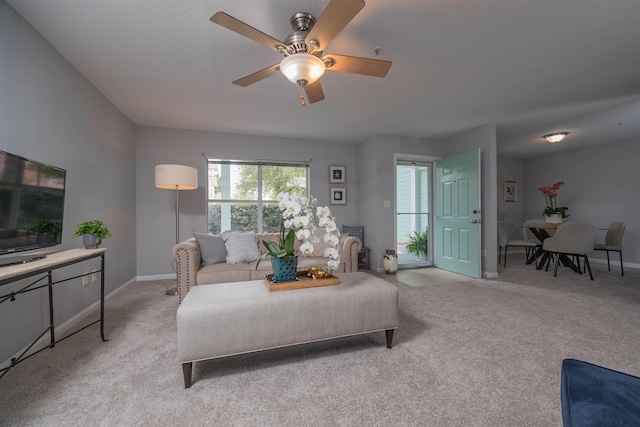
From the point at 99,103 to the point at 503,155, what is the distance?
7.58 metres

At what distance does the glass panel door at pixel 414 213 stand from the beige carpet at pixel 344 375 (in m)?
2.51

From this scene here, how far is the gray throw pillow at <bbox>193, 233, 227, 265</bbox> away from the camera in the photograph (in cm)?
305

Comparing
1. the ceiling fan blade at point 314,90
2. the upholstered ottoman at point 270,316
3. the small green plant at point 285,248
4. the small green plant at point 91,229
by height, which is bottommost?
the upholstered ottoman at point 270,316

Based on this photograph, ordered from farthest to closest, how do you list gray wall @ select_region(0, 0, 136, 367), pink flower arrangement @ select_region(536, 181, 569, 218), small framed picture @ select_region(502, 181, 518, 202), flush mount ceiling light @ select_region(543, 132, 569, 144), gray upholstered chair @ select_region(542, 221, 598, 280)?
small framed picture @ select_region(502, 181, 518, 202), pink flower arrangement @ select_region(536, 181, 569, 218), flush mount ceiling light @ select_region(543, 132, 569, 144), gray upholstered chair @ select_region(542, 221, 598, 280), gray wall @ select_region(0, 0, 136, 367)

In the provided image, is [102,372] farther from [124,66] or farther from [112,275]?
[124,66]

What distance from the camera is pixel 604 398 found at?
29.4 inches

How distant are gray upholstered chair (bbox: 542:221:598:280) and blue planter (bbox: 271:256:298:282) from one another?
4492 mm

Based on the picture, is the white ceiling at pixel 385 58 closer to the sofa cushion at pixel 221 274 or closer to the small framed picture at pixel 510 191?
the sofa cushion at pixel 221 274

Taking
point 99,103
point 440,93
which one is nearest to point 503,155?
point 440,93

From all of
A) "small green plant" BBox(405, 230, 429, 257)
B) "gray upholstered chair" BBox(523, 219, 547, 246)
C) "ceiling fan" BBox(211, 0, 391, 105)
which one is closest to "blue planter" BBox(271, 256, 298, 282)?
"ceiling fan" BBox(211, 0, 391, 105)

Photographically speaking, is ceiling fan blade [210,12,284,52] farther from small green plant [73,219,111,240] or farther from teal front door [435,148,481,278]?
teal front door [435,148,481,278]

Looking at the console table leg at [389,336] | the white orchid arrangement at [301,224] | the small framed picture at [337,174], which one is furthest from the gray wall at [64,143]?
the small framed picture at [337,174]

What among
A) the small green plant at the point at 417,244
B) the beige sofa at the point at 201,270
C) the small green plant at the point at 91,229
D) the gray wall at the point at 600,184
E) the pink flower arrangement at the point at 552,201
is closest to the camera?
the small green plant at the point at 91,229

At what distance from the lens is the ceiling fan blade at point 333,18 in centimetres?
133
